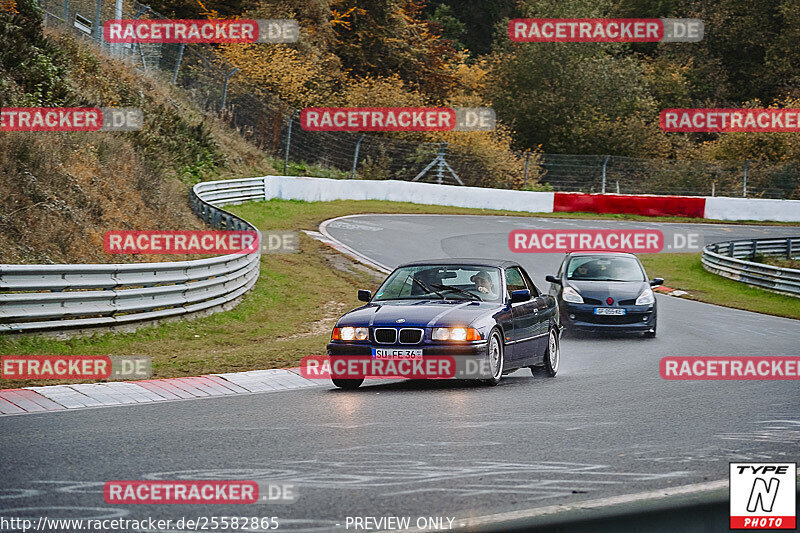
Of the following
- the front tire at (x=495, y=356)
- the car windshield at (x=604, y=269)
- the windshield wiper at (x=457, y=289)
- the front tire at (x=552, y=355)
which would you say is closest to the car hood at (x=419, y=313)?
the windshield wiper at (x=457, y=289)

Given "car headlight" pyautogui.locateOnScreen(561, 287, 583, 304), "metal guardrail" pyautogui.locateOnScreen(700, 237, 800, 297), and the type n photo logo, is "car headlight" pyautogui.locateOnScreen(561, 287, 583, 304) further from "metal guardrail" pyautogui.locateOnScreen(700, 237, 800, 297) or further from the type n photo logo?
the type n photo logo

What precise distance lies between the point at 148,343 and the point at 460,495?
9.77m

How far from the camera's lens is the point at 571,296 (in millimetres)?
17656

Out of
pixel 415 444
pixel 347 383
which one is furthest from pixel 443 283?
pixel 415 444

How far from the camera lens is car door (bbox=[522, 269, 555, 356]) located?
12320 mm

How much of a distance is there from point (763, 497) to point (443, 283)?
8.50 metres

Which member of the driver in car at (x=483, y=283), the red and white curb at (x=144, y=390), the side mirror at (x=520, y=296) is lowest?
the red and white curb at (x=144, y=390)

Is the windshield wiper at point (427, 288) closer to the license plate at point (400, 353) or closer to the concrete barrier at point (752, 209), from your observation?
the license plate at point (400, 353)

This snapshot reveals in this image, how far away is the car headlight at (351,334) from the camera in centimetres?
1074

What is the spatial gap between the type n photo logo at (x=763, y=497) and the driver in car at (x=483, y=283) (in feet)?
26.1

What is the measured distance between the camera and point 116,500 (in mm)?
5371

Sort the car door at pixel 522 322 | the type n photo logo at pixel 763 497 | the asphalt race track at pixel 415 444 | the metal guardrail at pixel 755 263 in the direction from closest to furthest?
the type n photo logo at pixel 763 497
the asphalt race track at pixel 415 444
the car door at pixel 522 322
the metal guardrail at pixel 755 263

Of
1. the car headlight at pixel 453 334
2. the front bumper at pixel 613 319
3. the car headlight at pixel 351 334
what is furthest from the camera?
Answer: the front bumper at pixel 613 319

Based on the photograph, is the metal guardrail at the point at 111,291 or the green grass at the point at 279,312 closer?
the green grass at the point at 279,312
